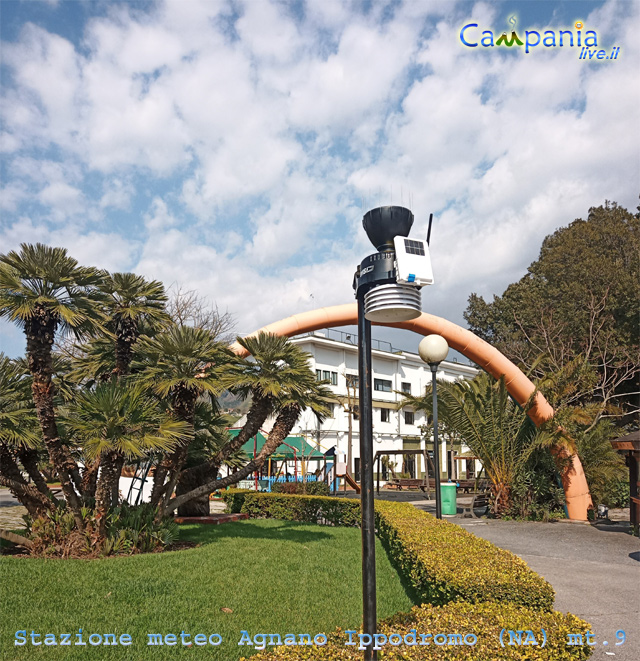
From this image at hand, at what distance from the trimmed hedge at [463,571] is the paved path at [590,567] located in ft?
2.60

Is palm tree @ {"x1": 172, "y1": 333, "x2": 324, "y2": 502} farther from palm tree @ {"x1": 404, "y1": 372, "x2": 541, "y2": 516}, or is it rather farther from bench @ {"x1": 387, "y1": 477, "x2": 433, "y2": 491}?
bench @ {"x1": 387, "y1": 477, "x2": 433, "y2": 491}

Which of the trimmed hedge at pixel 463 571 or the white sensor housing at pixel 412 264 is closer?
the white sensor housing at pixel 412 264

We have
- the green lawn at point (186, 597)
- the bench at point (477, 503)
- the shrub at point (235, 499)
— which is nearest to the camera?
the green lawn at point (186, 597)

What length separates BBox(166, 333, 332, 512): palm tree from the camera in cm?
1063

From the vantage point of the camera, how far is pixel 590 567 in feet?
29.9

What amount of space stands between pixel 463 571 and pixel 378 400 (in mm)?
35810

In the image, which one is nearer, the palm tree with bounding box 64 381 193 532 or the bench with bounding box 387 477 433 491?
the palm tree with bounding box 64 381 193 532

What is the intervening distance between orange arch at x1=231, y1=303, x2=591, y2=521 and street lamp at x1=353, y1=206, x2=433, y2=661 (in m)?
12.0

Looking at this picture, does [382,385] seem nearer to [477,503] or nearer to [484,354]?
[477,503]

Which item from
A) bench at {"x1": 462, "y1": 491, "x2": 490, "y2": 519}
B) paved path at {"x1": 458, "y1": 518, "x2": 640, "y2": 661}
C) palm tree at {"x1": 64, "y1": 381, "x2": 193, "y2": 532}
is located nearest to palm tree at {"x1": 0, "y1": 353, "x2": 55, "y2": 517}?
palm tree at {"x1": 64, "y1": 381, "x2": 193, "y2": 532}

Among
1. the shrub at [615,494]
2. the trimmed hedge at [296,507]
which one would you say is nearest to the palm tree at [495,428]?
the shrub at [615,494]

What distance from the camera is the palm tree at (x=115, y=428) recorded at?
27.9 ft

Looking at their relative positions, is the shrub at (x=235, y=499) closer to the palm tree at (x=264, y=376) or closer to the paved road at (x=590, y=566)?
the paved road at (x=590, y=566)

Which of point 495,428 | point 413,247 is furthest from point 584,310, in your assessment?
point 413,247
